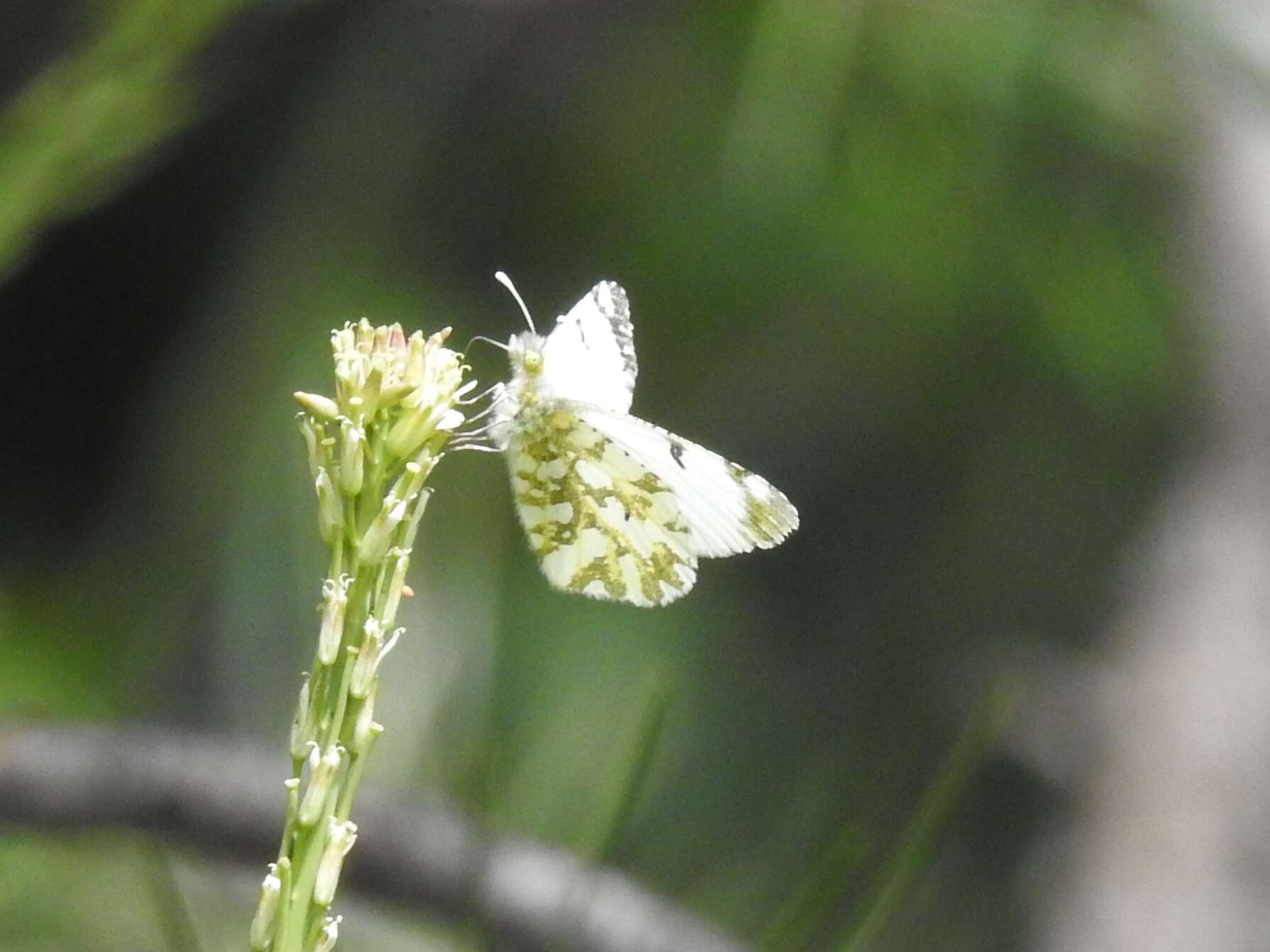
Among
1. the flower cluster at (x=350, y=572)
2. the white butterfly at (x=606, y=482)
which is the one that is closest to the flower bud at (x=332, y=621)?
the flower cluster at (x=350, y=572)

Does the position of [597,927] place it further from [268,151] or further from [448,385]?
[268,151]

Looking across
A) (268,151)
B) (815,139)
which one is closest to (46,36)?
(268,151)

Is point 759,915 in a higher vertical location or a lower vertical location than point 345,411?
lower

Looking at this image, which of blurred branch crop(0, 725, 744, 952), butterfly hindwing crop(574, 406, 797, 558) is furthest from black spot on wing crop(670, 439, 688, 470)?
blurred branch crop(0, 725, 744, 952)

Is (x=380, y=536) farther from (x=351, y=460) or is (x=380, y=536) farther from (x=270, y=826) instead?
(x=270, y=826)

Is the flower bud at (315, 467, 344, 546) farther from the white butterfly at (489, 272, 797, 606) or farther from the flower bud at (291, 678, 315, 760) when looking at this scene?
the white butterfly at (489, 272, 797, 606)

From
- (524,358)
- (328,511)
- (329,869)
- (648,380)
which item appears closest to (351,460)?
(328,511)

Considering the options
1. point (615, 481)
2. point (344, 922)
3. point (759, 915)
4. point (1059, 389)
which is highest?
point (1059, 389)

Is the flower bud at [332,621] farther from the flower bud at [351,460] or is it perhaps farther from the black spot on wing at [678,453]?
the black spot on wing at [678,453]
